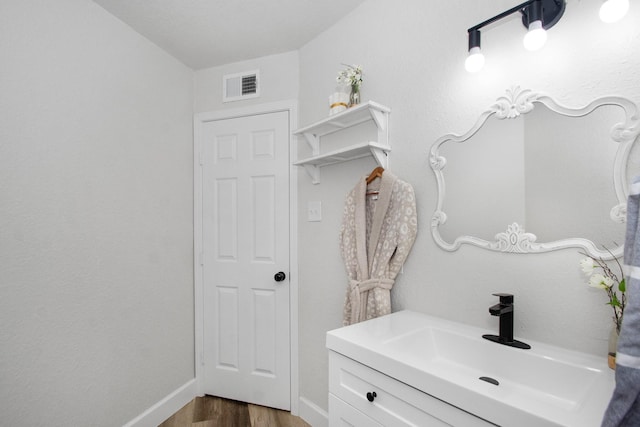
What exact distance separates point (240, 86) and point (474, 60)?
1744 mm

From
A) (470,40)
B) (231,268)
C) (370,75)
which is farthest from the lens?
(231,268)

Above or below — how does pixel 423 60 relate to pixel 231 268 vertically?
above

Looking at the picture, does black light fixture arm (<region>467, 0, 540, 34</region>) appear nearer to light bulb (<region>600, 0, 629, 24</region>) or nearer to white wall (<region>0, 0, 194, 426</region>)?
light bulb (<region>600, 0, 629, 24</region>)

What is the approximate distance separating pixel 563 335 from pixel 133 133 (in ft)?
7.97

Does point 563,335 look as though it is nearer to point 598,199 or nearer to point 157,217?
point 598,199

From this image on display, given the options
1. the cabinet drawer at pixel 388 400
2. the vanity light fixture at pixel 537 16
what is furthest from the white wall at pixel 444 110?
the cabinet drawer at pixel 388 400

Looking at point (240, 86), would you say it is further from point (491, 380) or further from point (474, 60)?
point (491, 380)

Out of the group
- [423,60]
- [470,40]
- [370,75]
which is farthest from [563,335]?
[370,75]

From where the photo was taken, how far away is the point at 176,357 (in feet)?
7.83

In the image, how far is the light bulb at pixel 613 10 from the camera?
946 mm

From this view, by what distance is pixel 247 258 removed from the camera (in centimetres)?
240

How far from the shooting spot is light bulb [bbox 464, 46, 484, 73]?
1.27 metres

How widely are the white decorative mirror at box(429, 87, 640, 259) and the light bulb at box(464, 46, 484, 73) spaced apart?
0.50ft

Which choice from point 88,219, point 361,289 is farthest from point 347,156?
point 88,219
